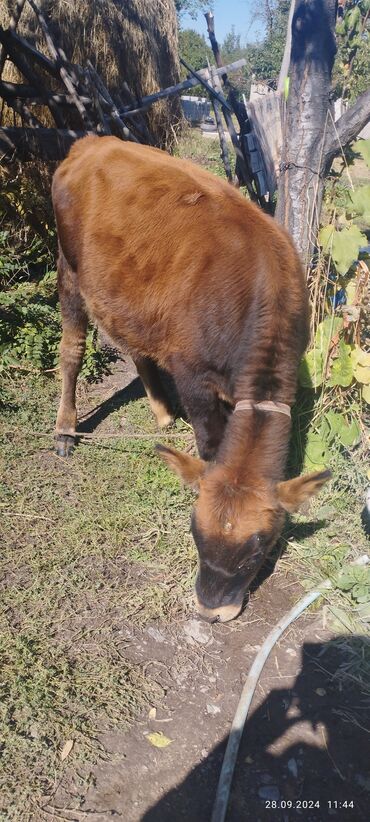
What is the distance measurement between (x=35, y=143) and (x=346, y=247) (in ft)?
12.8

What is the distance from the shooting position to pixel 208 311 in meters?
3.59

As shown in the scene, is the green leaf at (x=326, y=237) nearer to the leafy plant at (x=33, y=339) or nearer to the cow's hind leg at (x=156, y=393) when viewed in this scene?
the cow's hind leg at (x=156, y=393)

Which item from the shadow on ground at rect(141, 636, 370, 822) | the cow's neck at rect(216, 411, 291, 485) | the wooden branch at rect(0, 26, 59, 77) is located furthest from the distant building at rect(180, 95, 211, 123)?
the shadow on ground at rect(141, 636, 370, 822)

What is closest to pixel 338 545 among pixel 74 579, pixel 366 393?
pixel 366 393

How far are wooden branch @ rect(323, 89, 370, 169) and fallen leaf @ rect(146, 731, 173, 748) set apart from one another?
3887 millimetres

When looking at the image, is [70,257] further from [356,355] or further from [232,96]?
[232,96]

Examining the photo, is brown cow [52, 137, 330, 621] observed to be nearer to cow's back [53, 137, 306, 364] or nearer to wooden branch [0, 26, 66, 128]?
cow's back [53, 137, 306, 364]

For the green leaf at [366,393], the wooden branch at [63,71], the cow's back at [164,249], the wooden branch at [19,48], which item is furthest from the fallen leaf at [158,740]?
the wooden branch at [19,48]

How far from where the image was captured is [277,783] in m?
2.79

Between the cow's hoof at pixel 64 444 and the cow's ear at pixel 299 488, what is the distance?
235cm

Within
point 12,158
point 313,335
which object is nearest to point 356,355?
point 313,335

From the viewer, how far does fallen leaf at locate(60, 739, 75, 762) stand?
282 cm

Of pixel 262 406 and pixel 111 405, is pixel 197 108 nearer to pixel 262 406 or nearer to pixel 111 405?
pixel 111 405

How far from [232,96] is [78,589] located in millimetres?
7237
